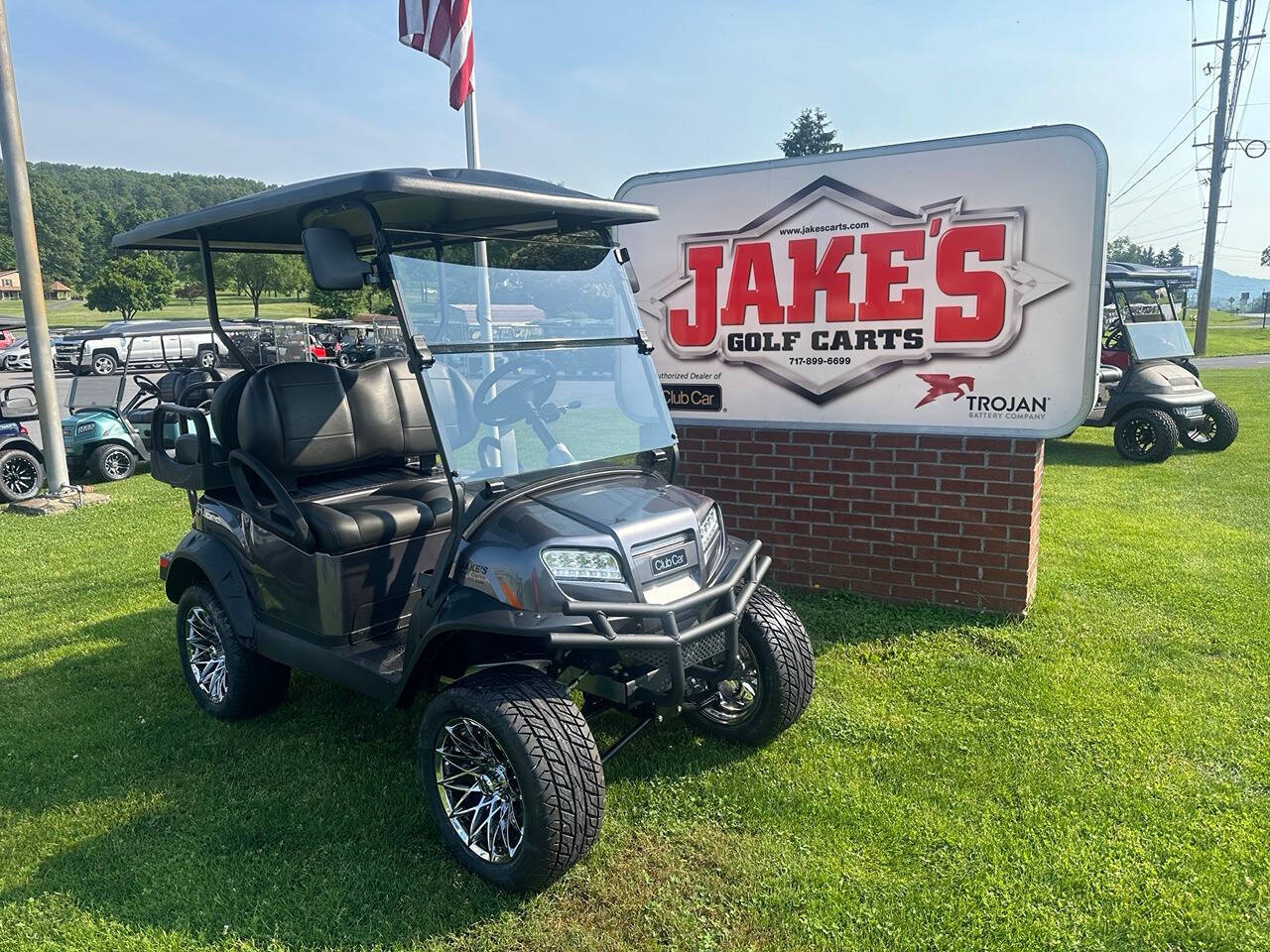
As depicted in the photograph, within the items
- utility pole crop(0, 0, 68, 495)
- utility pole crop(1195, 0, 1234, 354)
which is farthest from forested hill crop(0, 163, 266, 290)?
utility pole crop(0, 0, 68, 495)

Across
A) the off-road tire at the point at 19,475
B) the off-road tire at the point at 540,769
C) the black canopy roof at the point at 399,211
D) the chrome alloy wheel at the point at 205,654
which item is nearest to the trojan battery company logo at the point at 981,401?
the black canopy roof at the point at 399,211

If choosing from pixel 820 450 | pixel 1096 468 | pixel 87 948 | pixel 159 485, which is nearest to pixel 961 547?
pixel 820 450

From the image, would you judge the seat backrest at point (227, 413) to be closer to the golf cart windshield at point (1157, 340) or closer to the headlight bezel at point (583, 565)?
the headlight bezel at point (583, 565)

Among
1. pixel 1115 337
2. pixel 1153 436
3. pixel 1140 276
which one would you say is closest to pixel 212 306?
pixel 1153 436

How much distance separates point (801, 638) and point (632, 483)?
2.98ft

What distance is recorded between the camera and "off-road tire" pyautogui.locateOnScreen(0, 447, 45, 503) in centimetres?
792

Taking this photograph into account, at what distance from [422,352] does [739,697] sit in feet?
6.13

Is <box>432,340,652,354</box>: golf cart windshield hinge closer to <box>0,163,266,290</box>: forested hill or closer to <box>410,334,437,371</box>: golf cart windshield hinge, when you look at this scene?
<box>410,334,437,371</box>: golf cart windshield hinge

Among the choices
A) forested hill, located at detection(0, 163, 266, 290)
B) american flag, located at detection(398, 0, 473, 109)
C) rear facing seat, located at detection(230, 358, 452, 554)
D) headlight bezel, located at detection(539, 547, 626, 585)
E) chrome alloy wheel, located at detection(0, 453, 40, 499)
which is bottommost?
chrome alloy wheel, located at detection(0, 453, 40, 499)

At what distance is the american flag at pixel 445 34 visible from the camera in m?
6.27

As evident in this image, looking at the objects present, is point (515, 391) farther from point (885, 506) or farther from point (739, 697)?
point (885, 506)

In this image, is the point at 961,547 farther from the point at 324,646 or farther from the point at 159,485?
the point at 159,485

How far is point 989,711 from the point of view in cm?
375

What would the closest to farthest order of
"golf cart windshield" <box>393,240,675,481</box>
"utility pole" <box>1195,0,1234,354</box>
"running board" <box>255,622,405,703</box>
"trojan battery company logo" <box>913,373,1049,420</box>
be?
"golf cart windshield" <box>393,240,675,481</box>
"running board" <box>255,622,405,703</box>
"trojan battery company logo" <box>913,373,1049,420</box>
"utility pole" <box>1195,0,1234,354</box>
